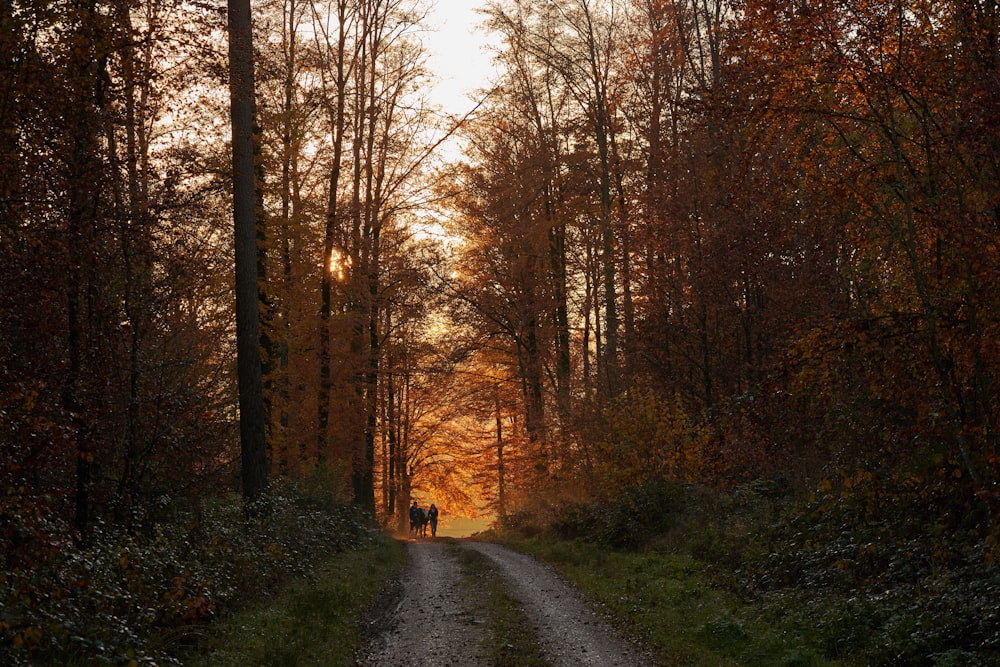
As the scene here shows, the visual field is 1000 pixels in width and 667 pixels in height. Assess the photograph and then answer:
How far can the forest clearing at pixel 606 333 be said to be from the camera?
852 cm

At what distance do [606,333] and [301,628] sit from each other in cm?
1715

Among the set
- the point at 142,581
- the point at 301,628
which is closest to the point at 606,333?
the point at 301,628

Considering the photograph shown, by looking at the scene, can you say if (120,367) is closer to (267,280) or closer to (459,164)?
(267,280)

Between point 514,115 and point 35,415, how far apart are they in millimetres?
23966

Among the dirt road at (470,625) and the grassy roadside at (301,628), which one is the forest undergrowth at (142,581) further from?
the dirt road at (470,625)

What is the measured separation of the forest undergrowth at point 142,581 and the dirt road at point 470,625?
2.00 m

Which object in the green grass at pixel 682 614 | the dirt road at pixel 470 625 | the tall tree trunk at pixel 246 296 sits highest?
the tall tree trunk at pixel 246 296

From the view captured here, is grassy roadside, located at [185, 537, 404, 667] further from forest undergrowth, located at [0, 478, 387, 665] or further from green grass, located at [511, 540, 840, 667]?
green grass, located at [511, 540, 840, 667]

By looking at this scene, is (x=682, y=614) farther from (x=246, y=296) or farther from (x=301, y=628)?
(x=246, y=296)

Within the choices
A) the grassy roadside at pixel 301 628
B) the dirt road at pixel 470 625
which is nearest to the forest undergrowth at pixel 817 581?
the dirt road at pixel 470 625

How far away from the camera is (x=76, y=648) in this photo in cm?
692

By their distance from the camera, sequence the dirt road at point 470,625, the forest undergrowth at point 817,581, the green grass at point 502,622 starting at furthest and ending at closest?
the dirt road at point 470,625 → the green grass at point 502,622 → the forest undergrowth at point 817,581

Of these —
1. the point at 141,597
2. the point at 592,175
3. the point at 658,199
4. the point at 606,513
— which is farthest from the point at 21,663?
the point at 592,175

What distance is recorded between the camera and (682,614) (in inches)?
431
